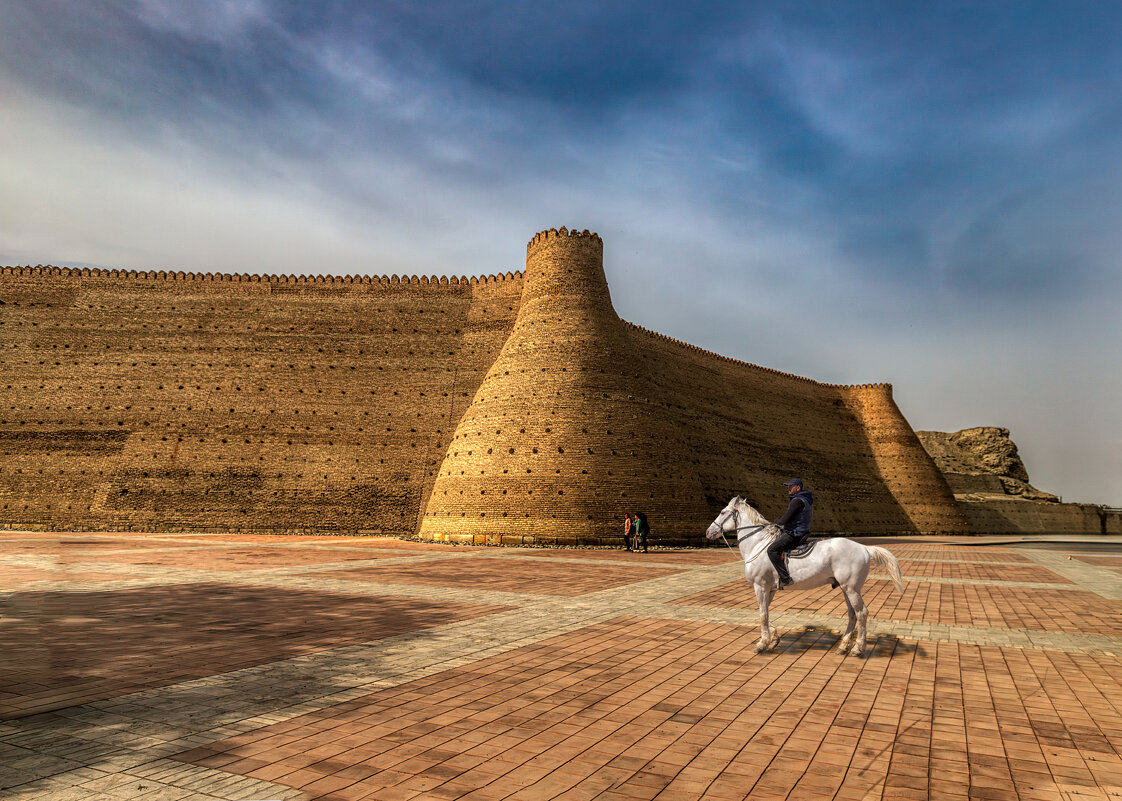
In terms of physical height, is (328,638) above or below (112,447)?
below

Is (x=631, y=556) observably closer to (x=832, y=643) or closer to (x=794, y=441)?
(x=832, y=643)

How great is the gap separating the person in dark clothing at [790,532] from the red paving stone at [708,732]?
2.55ft

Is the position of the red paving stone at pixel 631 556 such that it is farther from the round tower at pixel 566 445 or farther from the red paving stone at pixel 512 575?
the round tower at pixel 566 445

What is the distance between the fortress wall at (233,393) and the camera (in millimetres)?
28125

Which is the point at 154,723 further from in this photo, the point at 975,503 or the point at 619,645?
the point at 975,503

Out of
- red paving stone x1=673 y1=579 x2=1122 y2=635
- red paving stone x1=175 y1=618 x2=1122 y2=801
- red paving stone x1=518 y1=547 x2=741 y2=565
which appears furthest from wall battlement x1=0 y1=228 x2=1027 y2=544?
red paving stone x1=175 y1=618 x2=1122 y2=801

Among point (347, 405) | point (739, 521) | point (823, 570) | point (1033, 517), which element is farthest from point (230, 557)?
point (1033, 517)

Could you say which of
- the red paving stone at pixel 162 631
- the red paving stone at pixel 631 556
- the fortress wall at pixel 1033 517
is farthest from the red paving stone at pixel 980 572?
the fortress wall at pixel 1033 517

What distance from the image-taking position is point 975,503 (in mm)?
46562

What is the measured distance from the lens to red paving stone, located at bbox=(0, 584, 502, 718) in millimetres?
4891

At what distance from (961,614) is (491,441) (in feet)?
57.7

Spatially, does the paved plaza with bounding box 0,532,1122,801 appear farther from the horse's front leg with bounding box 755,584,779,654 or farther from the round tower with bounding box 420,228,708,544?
the round tower with bounding box 420,228,708,544

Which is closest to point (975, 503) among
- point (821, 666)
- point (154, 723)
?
point (821, 666)

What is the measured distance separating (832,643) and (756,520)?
1377 millimetres
